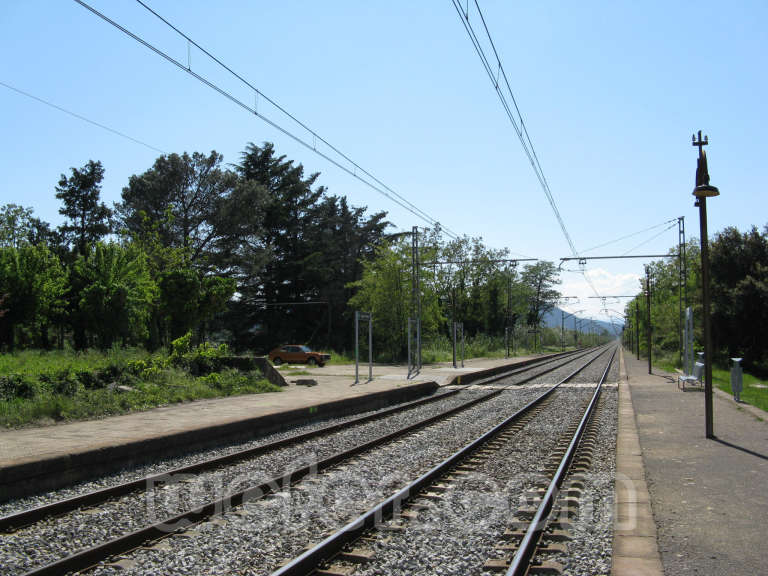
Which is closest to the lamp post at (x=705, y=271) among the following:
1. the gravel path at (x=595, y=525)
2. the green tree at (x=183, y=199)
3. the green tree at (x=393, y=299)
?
the gravel path at (x=595, y=525)

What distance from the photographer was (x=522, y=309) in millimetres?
96000

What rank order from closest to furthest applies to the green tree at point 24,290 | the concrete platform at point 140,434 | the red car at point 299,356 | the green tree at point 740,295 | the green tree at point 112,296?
the concrete platform at point 140,434
the green tree at point 112,296
the green tree at point 24,290
the green tree at point 740,295
the red car at point 299,356

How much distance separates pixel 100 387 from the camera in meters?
14.3

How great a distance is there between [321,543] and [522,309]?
93.4 m

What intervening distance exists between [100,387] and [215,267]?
3964 centimetres

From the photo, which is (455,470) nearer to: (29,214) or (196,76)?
(196,76)

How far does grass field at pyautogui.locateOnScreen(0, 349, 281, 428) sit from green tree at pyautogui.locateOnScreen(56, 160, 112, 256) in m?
39.1

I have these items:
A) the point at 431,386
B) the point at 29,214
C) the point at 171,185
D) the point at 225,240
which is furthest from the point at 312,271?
the point at 431,386

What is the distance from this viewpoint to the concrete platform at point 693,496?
194 inches

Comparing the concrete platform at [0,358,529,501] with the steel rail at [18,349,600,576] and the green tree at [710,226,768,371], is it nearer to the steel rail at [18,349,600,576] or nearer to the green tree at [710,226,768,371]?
the steel rail at [18,349,600,576]

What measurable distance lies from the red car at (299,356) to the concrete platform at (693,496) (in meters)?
29.2

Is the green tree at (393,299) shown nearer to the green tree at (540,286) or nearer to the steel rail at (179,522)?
the steel rail at (179,522)

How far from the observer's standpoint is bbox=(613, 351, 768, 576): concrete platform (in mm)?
4938

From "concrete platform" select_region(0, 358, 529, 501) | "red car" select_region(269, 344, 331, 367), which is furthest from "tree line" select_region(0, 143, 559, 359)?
"concrete platform" select_region(0, 358, 529, 501)
